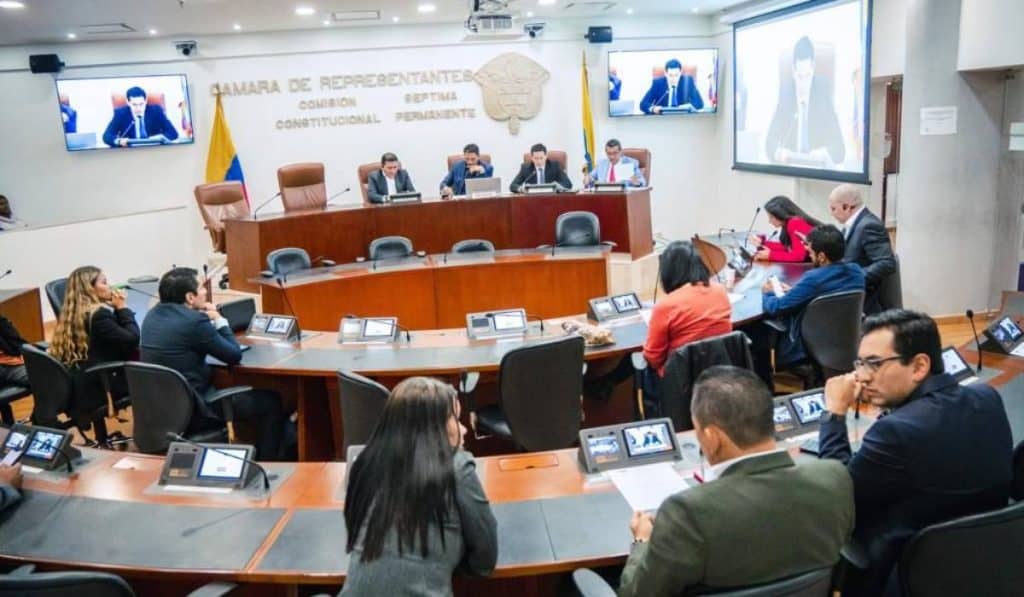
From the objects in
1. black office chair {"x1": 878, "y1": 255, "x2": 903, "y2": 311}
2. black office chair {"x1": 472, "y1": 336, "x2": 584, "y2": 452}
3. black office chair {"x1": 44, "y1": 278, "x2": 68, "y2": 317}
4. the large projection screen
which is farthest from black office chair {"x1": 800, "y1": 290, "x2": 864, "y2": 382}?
black office chair {"x1": 44, "y1": 278, "x2": 68, "y2": 317}

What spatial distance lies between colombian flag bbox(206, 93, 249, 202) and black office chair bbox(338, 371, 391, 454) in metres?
6.74

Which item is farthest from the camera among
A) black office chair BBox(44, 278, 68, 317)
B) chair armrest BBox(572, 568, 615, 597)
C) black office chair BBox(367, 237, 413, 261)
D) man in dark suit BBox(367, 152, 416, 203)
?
man in dark suit BBox(367, 152, 416, 203)

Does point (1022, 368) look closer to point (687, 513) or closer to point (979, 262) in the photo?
point (687, 513)

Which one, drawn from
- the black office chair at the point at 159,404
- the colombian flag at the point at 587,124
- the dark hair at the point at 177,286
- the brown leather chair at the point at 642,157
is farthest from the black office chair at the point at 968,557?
the colombian flag at the point at 587,124

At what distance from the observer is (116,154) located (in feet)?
29.6

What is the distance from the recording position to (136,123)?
8789 millimetres

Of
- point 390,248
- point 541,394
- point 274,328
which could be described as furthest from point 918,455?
point 390,248

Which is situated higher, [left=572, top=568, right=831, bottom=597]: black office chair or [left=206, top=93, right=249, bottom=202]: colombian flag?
[left=206, top=93, right=249, bottom=202]: colombian flag

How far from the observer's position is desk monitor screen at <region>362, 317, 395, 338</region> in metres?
3.85

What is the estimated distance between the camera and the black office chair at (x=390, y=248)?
6181 millimetres

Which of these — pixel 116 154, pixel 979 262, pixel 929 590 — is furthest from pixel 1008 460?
pixel 116 154

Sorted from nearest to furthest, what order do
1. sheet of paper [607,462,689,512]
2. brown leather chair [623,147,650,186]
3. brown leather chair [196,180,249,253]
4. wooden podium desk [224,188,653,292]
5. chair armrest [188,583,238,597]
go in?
chair armrest [188,583,238,597] → sheet of paper [607,462,689,512] → wooden podium desk [224,188,653,292] → brown leather chair [196,180,249,253] → brown leather chair [623,147,650,186]

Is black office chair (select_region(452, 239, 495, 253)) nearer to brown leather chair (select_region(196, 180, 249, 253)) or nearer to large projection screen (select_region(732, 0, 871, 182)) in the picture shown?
brown leather chair (select_region(196, 180, 249, 253))

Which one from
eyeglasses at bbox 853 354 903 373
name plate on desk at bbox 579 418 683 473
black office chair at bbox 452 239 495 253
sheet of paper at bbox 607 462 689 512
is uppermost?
eyeglasses at bbox 853 354 903 373
